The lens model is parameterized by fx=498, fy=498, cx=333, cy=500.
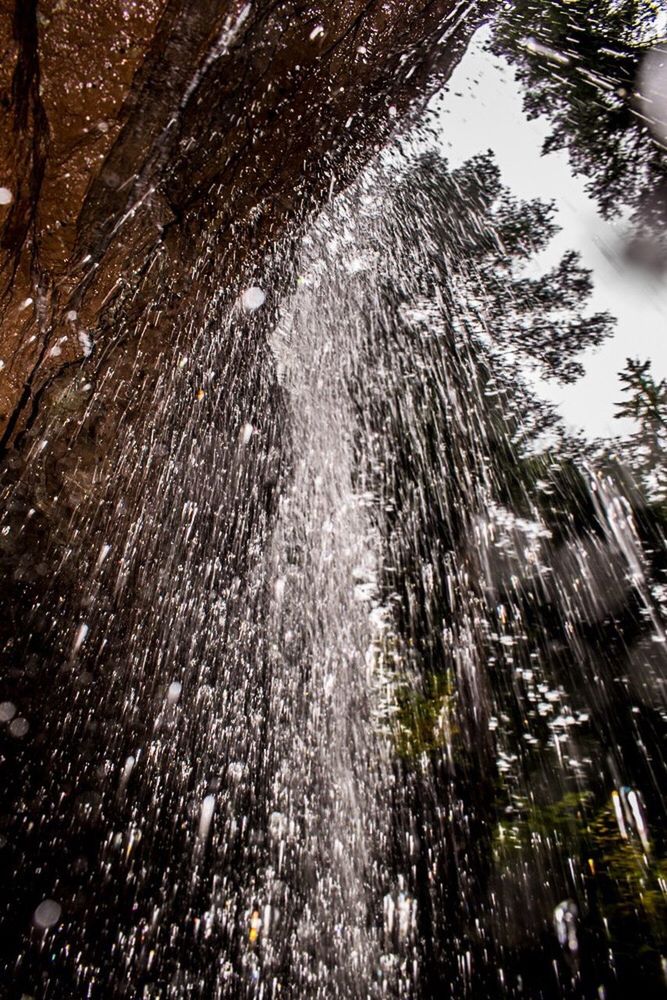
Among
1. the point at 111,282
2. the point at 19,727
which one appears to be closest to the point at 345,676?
the point at 19,727

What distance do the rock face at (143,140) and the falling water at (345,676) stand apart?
53 centimetres

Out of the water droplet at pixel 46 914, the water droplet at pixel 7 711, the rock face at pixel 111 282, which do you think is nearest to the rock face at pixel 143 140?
the rock face at pixel 111 282

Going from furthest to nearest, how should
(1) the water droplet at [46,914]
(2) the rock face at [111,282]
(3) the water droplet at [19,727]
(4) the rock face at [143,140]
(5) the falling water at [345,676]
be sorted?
(5) the falling water at [345,676] < (1) the water droplet at [46,914] < (3) the water droplet at [19,727] < (2) the rock face at [111,282] < (4) the rock face at [143,140]

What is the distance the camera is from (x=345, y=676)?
6242 mm

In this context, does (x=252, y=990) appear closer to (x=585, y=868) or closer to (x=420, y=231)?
(x=585, y=868)

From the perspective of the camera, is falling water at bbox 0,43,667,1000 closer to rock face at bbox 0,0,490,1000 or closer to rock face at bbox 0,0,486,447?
rock face at bbox 0,0,490,1000

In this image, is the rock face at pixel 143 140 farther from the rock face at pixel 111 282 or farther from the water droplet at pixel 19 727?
the water droplet at pixel 19 727

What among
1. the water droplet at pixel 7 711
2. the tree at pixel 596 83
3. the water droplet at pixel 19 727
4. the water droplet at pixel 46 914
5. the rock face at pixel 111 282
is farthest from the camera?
the tree at pixel 596 83

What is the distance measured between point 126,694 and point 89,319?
2.91 metres

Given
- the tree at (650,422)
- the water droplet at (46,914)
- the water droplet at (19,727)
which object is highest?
the tree at (650,422)

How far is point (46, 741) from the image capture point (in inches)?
135

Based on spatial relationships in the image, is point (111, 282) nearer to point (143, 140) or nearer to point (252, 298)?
point (143, 140)

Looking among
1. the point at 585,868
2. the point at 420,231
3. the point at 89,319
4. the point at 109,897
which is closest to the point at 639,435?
the point at 420,231

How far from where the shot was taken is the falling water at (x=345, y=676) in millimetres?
3756
